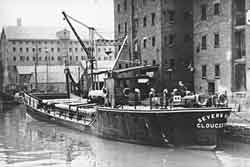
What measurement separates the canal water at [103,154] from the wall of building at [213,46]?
663 inches

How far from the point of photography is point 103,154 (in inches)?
1018

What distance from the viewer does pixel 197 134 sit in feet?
→ 82.4

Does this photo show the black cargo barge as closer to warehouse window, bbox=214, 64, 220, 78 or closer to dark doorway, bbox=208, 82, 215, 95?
warehouse window, bbox=214, 64, 220, 78

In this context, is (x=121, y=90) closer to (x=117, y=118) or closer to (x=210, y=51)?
(x=117, y=118)

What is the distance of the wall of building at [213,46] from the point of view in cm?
4312

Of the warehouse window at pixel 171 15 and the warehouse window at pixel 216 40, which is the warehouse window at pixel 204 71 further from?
the warehouse window at pixel 171 15

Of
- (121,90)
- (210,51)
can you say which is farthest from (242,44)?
(121,90)

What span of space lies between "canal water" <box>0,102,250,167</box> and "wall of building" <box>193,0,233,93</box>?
16.8 metres

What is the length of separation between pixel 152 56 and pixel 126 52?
6557mm

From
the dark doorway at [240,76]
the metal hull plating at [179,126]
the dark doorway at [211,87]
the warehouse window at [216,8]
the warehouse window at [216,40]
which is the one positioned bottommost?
the metal hull plating at [179,126]

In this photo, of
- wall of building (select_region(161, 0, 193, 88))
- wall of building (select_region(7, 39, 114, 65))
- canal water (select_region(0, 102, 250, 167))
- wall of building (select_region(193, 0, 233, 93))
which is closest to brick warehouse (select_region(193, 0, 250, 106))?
wall of building (select_region(193, 0, 233, 93))

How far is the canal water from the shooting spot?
75.4 feet

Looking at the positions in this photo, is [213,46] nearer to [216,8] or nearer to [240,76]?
[216,8]

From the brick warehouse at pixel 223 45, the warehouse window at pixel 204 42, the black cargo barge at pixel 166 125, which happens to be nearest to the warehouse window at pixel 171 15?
the brick warehouse at pixel 223 45
